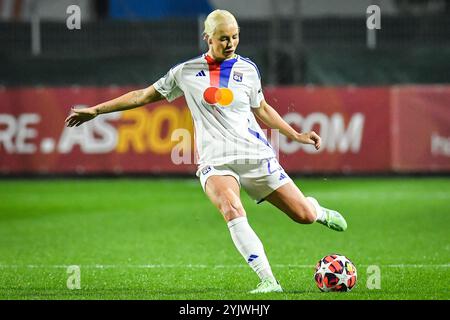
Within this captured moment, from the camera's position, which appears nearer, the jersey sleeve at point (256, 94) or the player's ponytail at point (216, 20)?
the player's ponytail at point (216, 20)

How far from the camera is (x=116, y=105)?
8148 millimetres

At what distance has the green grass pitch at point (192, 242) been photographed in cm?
840

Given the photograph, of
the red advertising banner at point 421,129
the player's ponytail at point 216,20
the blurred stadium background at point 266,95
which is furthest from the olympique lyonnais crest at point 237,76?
the red advertising banner at point 421,129

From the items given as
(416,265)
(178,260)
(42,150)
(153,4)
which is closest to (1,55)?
(42,150)

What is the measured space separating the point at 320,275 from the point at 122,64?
13.3m

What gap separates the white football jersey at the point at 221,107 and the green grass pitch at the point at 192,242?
3.54ft

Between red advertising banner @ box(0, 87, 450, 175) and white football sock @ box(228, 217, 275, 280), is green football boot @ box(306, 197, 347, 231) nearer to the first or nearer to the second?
white football sock @ box(228, 217, 275, 280)

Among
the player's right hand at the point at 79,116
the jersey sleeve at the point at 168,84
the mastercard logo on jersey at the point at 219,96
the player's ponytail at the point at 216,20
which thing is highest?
the player's ponytail at the point at 216,20

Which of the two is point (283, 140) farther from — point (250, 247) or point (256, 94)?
point (250, 247)

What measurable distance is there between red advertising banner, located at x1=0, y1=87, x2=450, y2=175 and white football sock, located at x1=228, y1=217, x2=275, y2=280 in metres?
12.1

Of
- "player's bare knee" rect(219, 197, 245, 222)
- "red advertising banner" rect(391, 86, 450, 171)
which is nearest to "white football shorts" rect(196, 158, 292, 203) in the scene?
"player's bare knee" rect(219, 197, 245, 222)

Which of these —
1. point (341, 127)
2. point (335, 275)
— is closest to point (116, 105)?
point (335, 275)

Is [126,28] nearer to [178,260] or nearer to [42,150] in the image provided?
[42,150]

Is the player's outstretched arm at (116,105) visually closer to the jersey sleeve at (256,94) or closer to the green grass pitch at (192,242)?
the jersey sleeve at (256,94)
